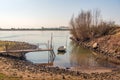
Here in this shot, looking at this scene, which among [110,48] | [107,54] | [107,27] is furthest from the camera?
[107,27]

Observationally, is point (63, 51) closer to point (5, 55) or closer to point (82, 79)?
point (5, 55)

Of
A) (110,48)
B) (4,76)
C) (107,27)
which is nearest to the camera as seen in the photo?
(4,76)

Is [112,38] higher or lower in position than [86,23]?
lower

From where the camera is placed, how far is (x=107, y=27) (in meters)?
83.2

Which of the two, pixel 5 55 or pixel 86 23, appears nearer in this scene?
pixel 5 55

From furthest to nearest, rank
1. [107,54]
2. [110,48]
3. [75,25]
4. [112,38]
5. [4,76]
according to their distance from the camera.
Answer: [75,25] → [112,38] → [110,48] → [107,54] → [4,76]

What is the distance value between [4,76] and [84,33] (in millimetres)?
67403

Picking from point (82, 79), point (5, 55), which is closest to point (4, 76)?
point (82, 79)

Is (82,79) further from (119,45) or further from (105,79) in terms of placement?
(119,45)

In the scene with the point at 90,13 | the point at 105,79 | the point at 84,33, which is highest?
the point at 90,13

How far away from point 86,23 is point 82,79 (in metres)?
66.8

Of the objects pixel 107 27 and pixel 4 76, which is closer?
pixel 4 76

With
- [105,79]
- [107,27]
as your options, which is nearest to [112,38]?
[107,27]

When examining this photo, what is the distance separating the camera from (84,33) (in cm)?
8612
